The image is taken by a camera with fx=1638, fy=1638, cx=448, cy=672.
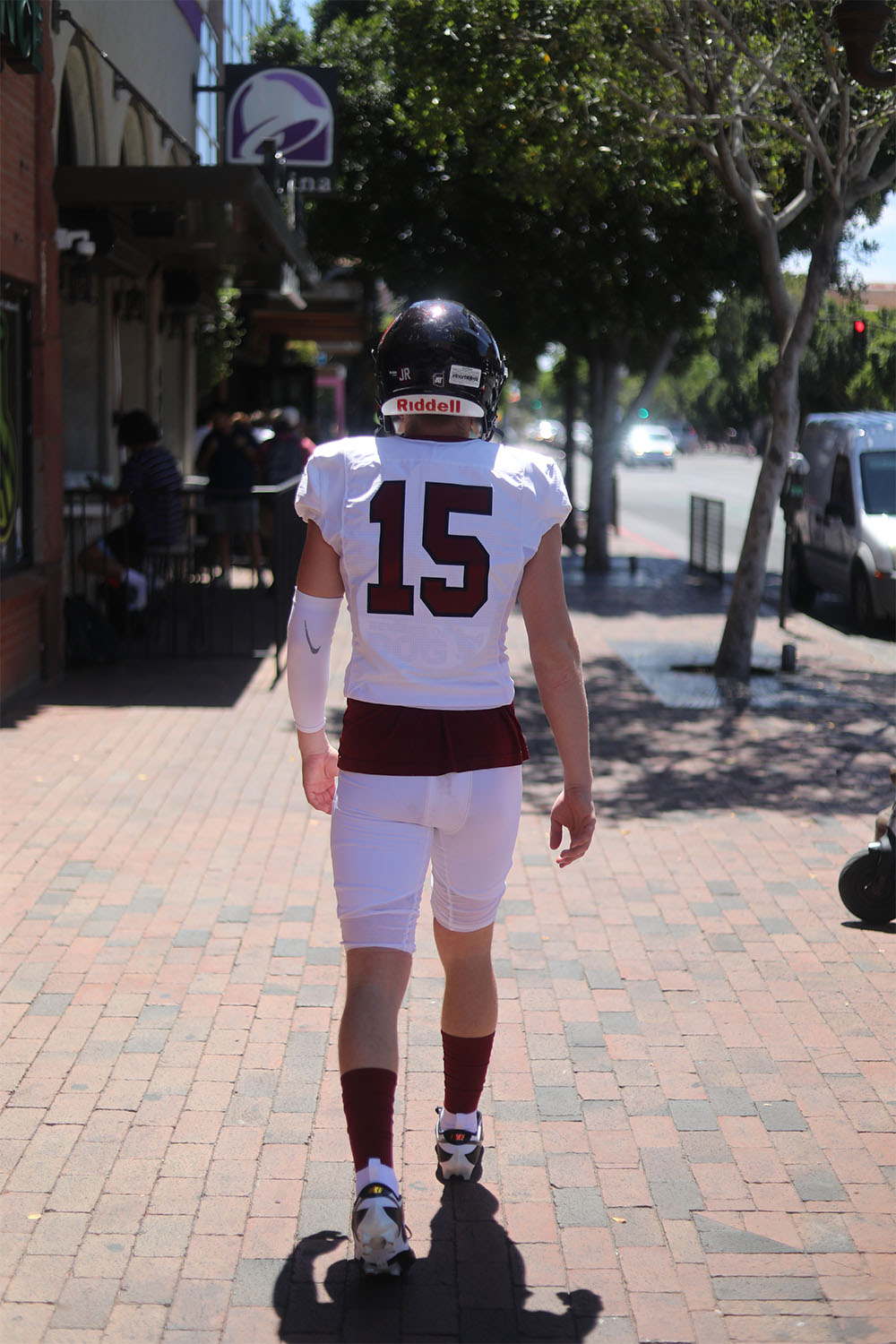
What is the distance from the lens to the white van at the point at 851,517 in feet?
49.4

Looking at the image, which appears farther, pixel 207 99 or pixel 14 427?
pixel 207 99

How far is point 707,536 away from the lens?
19547 mm

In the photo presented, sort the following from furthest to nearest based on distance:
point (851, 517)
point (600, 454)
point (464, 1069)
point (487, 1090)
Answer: point (600, 454), point (851, 517), point (487, 1090), point (464, 1069)

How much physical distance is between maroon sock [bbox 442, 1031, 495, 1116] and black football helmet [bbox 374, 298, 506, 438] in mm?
1368

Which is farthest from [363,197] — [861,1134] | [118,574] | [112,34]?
[861,1134]

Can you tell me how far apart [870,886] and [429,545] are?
315 cm

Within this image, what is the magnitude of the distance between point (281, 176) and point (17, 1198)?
1327cm

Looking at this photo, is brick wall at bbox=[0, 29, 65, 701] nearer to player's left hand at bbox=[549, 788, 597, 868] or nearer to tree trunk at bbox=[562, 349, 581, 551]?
player's left hand at bbox=[549, 788, 597, 868]

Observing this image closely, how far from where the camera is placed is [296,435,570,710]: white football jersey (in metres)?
3.16

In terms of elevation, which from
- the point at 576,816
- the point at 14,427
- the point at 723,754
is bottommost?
the point at 723,754

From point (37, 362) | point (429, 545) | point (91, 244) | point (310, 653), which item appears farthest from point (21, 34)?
point (429, 545)

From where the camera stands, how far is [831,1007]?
16.3ft

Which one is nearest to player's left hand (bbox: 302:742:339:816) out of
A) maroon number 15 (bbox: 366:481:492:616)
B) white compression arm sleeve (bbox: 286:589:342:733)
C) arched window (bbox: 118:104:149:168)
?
white compression arm sleeve (bbox: 286:589:342:733)

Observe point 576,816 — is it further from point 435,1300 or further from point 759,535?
point 759,535
